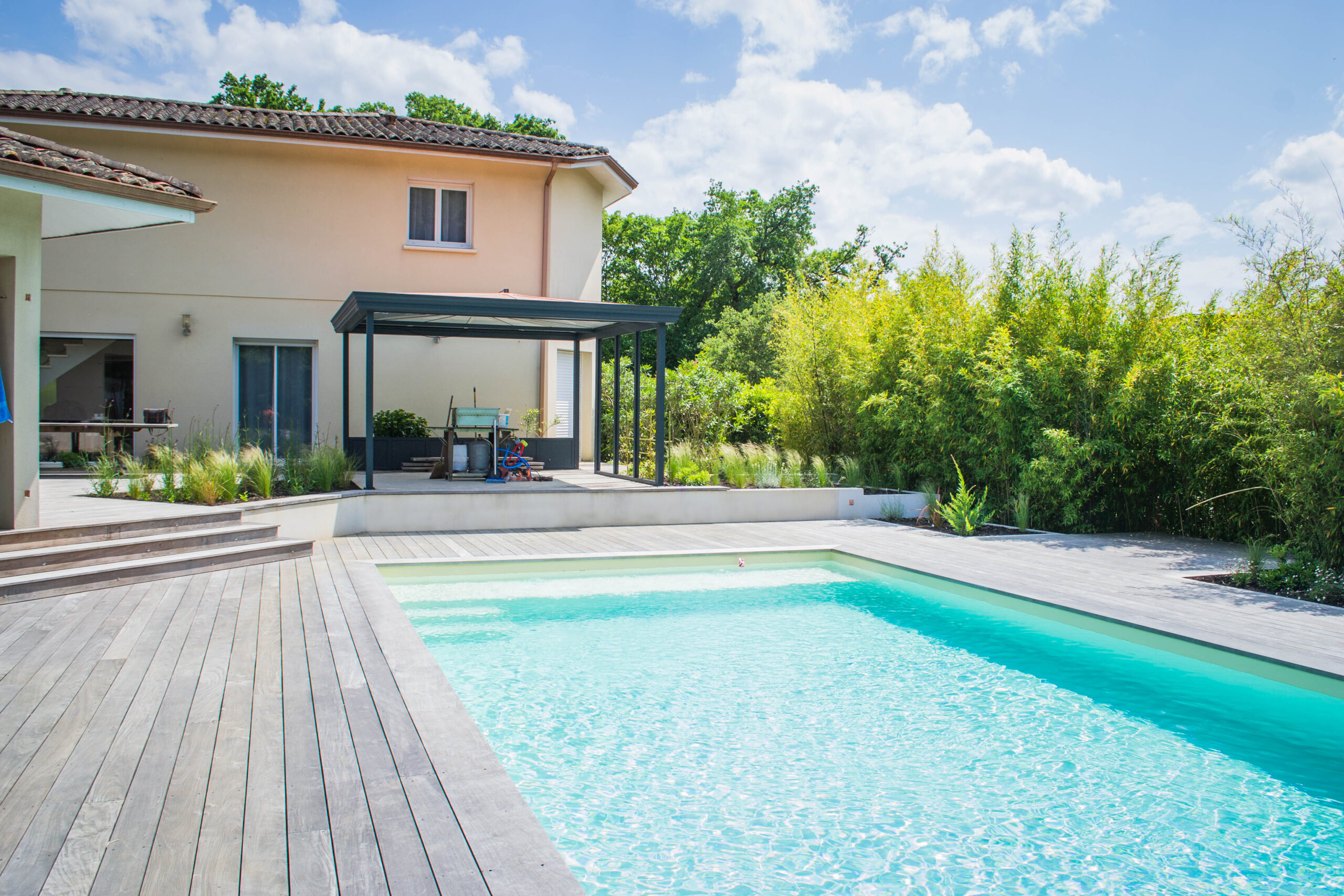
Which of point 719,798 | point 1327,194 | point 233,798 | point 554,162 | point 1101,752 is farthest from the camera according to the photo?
point 554,162

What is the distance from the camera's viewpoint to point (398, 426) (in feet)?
39.6

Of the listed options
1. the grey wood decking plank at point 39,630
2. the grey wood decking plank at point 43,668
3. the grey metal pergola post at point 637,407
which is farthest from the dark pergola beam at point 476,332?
the grey wood decking plank at point 43,668

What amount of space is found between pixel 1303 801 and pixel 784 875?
90.1 inches

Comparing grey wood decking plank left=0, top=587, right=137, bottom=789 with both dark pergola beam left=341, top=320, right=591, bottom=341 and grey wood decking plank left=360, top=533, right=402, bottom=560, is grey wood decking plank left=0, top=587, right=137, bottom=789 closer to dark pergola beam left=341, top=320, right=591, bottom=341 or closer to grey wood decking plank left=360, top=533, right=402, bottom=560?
grey wood decking plank left=360, top=533, right=402, bottom=560

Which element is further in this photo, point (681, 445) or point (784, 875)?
point (681, 445)

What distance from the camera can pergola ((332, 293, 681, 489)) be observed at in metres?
8.72

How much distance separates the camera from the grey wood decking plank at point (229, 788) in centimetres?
204

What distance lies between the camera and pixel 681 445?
1174 centimetres

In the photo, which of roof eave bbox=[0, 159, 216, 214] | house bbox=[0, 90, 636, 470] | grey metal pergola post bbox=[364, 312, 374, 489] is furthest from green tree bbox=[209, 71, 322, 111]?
roof eave bbox=[0, 159, 216, 214]

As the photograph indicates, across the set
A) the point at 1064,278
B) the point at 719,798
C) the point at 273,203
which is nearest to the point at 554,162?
the point at 273,203

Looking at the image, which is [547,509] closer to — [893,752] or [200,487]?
[200,487]

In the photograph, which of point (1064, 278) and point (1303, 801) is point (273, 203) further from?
point (1303, 801)

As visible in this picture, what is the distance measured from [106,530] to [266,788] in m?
4.43

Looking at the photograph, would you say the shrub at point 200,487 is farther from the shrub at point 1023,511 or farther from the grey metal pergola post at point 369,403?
the shrub at point 1023,511
